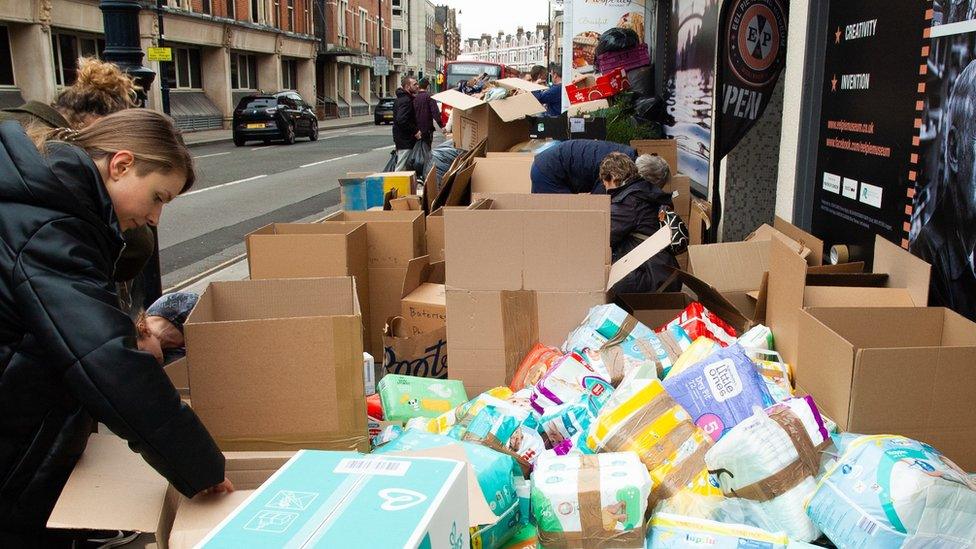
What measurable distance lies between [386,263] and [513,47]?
144 metres

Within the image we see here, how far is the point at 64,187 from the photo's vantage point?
1633mm

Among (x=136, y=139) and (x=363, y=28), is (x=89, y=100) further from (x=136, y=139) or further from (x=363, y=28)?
(x=363, y=28)

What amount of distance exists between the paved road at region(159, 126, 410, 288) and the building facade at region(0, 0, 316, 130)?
279 centimetres

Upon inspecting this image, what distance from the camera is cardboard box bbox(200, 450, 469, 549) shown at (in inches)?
47.9

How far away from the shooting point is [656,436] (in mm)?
2381

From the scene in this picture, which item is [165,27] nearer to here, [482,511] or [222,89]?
[222,89]

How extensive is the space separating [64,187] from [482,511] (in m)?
1.17

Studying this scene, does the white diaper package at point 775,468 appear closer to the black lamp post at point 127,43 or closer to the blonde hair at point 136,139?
the blonde hair at point 136,139

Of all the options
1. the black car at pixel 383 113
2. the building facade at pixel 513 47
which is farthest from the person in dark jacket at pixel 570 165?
the building facade at pixel 513 47

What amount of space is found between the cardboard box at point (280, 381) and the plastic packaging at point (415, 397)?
0.74m

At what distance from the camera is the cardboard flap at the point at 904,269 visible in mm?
Answer: 2879

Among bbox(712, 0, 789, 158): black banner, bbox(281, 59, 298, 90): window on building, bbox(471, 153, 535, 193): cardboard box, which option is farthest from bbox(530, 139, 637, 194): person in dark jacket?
bbox(281, 59, 298, 90): window on building

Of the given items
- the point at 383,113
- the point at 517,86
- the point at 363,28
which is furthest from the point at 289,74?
the point at 517,86

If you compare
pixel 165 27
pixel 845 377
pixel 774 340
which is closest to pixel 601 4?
pixel 774 340
